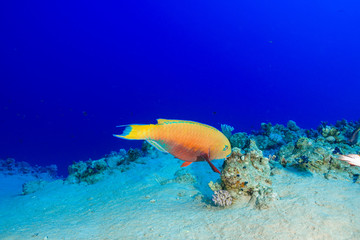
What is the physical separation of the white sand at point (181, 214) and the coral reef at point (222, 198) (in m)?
0.11

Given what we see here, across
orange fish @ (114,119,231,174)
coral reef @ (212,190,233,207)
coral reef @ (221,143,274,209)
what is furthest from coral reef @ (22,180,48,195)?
orange fish @ (114,119,231,174)

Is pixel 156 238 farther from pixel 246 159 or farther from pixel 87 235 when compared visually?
pixel 246 159

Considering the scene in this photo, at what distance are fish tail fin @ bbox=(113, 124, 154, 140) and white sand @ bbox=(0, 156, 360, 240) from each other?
1520mm

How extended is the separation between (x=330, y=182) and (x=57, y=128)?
7864 cm

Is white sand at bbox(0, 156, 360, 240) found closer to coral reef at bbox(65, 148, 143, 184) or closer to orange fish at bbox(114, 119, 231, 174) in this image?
coral reef at bbox(65, 148, 143, 184)

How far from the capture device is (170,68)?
107938 mm

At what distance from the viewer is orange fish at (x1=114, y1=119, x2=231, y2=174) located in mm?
2049

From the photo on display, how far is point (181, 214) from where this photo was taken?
3.13 meters

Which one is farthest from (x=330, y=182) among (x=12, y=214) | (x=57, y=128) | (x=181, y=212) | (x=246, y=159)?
(x=57, y=128)

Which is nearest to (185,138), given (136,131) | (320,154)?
(136,131)

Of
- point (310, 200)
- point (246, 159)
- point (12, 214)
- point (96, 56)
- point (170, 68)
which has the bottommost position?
point (310, 200)

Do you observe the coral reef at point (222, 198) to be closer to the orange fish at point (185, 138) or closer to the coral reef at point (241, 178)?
the coral reef at point (241, 178)

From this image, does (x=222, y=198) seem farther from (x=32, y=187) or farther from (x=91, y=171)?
(x=32, y=187)

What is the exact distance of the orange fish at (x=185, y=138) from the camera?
2.05 meters
